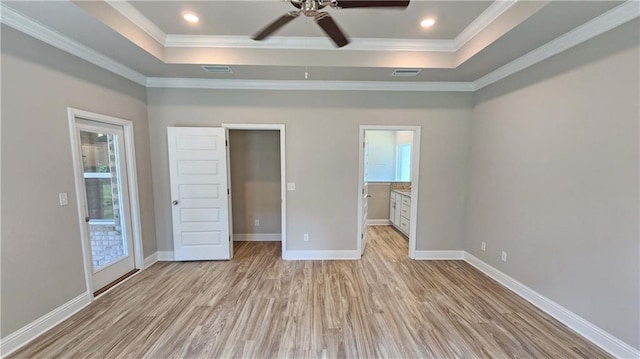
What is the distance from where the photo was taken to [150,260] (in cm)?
363

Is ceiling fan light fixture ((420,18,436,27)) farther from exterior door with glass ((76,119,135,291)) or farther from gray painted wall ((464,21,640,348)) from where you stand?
exterior door with glass ((76,119,135,291))

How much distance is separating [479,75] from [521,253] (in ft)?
7.85

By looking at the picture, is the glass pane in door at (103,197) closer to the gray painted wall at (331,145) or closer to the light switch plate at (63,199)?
the light switch plate at (63,199)

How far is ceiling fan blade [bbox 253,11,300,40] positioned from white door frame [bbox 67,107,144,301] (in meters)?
2.17

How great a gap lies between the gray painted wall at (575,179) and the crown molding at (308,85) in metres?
0.67

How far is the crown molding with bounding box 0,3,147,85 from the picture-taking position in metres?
1.92

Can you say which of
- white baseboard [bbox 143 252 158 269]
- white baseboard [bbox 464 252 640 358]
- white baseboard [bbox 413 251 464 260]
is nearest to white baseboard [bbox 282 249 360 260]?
white baseboard [bbox 413 251 464 260]

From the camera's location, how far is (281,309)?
8.45 ft

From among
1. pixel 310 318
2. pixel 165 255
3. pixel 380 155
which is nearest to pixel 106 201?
pixel 165 255

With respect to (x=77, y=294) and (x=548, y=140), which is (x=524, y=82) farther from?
(x=77, y=294)

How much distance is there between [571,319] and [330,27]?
3449 millimetres

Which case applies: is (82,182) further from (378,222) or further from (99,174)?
(378,222)

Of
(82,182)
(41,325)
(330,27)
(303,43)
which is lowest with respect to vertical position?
(41,325)

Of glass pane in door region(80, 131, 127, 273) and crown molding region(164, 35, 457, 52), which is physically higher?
crown molding region(164, 35, 457, 52)
